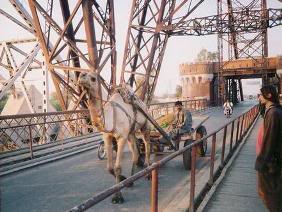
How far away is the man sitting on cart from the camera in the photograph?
29.5ft

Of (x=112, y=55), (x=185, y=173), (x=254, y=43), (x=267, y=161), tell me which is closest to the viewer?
(x=267, y=161)

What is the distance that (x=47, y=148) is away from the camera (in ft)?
36.5

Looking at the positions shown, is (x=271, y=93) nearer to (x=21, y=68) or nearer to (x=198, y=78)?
(x=21, y=68)

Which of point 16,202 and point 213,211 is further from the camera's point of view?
point 16,202

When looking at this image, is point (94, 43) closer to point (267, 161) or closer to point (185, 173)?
point (185, 173)

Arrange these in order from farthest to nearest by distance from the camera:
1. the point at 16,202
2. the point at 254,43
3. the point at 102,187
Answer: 1. the point at 254,43
2. the point at 102,187
3. the point at 16,202

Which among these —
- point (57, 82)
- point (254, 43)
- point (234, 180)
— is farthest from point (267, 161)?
point (254, 43)

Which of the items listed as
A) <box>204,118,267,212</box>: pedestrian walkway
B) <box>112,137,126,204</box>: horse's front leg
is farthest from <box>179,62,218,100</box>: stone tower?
<box>112,137,126,204</box>: horse's front leg

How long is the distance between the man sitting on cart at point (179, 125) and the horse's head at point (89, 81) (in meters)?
3.70

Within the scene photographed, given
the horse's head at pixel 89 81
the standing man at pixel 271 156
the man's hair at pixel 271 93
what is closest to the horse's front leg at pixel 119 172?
the horse's head at pixel 89 81

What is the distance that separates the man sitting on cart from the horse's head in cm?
370

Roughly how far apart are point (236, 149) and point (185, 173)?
11.3ft

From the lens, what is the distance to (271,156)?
4383 mm

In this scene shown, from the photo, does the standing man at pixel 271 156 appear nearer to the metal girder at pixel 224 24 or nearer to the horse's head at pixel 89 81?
the horse's head at pixel 89 81
